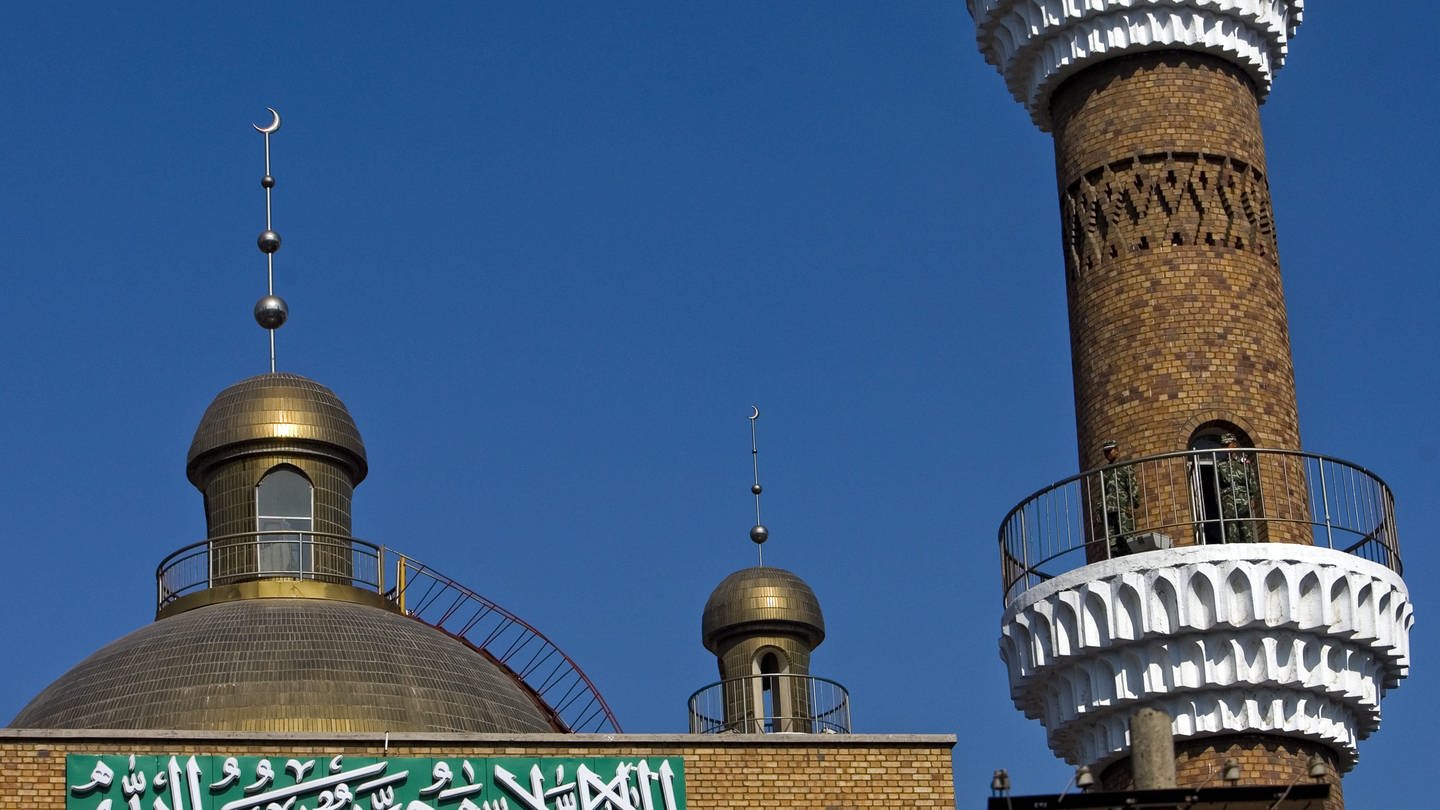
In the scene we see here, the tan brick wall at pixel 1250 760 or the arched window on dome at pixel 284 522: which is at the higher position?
the arched window on dome at pixel 284 522

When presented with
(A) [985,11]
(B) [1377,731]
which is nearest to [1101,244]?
(A) [985,11]

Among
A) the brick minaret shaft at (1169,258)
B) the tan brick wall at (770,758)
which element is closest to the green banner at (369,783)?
the tan brick wall at (770,758)

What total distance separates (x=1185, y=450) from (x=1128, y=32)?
16.0 feet

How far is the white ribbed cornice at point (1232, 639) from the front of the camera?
101 feet

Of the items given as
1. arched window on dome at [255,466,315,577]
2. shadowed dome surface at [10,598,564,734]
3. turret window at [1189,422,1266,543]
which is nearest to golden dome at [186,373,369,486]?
arched window on dome at [255,466,315,577]

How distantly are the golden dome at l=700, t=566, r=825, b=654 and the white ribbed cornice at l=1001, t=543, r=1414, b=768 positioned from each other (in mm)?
17500

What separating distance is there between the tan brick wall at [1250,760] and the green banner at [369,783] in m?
4.99

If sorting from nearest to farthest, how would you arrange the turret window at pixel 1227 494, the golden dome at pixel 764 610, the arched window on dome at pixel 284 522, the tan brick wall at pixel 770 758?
the tan brick wall at pixel 770 758, the turret window at pixel 1227 494, the arched window on dome at pixel 284 522, the golden dome at pixel 764 610

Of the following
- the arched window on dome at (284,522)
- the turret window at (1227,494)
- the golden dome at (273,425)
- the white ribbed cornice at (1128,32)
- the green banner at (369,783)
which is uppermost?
the white ribbed cornice at (1128,32)

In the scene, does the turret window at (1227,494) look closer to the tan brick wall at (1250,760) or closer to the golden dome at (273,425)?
the tan brick wall at (1250,760)

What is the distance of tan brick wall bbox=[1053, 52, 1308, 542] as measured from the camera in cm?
3238

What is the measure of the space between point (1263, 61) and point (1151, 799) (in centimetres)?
1101

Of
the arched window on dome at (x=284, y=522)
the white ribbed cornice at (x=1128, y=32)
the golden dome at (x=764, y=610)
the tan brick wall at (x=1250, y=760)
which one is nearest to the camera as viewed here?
the tan brick wall at (x=1250, y=760)

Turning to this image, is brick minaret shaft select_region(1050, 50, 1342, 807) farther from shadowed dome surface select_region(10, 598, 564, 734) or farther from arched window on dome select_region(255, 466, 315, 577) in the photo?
arched window on dome select_region(255, 466, 315, 577)
